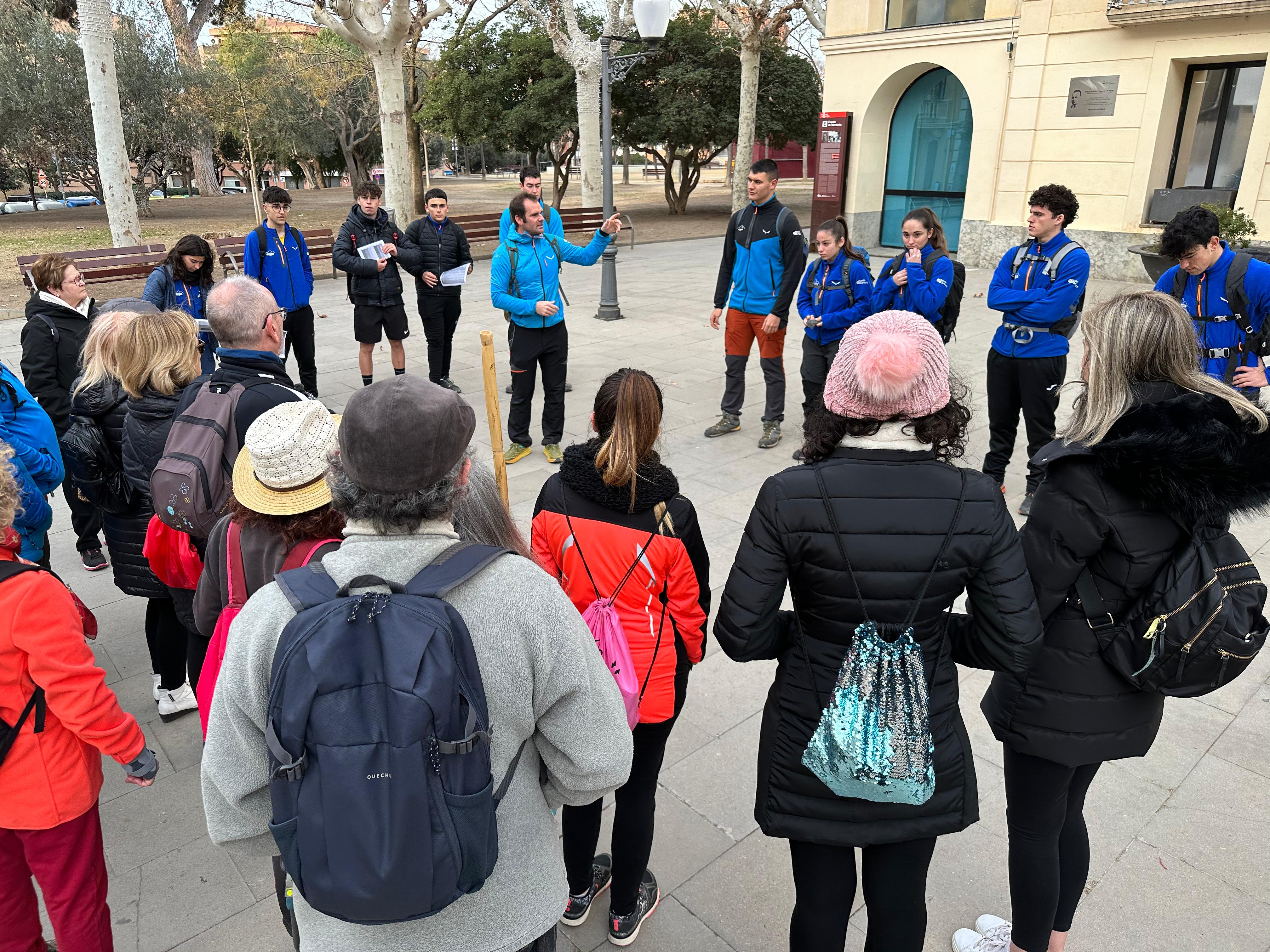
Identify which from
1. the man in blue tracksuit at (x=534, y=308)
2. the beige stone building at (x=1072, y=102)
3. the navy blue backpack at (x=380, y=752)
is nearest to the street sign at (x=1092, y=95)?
the beige stone building at (x=1072, y=102)

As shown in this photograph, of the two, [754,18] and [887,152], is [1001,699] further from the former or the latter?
[754,18]

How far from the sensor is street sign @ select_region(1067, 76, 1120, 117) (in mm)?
13414

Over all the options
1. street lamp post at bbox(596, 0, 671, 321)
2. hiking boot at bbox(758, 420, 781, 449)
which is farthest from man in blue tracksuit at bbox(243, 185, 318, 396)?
hiking boot at bbox(758, 420, 781, 449)

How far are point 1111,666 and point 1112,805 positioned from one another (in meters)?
1.35

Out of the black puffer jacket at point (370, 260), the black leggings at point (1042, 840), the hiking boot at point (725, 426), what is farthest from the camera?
the black puffer jacket at point (370, 260)

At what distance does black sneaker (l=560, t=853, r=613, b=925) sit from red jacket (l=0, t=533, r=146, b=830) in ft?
4.34

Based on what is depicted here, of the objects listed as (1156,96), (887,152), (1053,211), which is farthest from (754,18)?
(1053,211)

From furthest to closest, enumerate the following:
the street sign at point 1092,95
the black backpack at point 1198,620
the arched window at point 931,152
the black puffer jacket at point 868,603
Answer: the arched window at point 931,152 < the street sign at point 1092,95 < the black backpack at point 1198,620 < the black puffer jacket at point 868,603

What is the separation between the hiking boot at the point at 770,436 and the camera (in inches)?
261

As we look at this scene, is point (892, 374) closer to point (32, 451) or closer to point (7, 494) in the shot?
point (7, 494)

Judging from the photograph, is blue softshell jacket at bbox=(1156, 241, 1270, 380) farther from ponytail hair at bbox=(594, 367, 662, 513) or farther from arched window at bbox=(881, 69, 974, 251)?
arched window at bbox=(881, 69, 974, 251)

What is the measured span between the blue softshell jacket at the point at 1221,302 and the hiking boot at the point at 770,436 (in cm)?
279

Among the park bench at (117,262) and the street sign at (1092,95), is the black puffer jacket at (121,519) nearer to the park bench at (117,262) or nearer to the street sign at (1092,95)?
the park bench at (117,262)

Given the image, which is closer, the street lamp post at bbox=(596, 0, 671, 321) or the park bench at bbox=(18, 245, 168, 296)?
the street lamp post at bbox=(596, 0, 671, 321)
